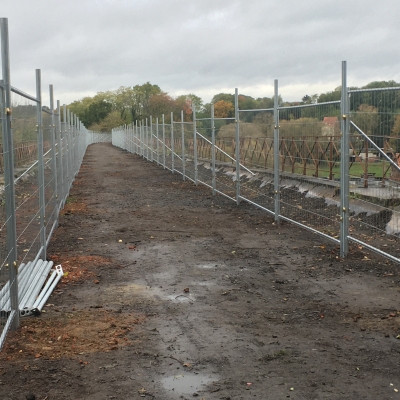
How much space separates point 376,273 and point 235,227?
4160 millimetres

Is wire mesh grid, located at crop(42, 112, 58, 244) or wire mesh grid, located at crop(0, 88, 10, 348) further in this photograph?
wire mesh grid, located at crop(42, 112, 58, 244)

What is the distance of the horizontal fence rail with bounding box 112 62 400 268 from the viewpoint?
7367 mm

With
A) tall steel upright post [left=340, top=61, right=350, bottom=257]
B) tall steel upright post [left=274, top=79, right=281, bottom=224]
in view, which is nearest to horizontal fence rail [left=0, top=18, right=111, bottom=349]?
tall steel upright post [left=340, top=61, right=350, bottom=257]

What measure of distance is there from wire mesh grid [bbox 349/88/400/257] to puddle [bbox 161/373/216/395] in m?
3.78

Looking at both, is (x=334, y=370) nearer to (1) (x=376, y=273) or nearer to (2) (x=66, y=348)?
(2) (x=66, y=348)

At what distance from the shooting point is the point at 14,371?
Result: 4543mm

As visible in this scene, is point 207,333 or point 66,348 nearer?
point 66,348

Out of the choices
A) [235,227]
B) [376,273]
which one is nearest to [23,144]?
[376,273]

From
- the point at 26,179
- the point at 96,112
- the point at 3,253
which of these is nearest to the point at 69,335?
the point at 3,253

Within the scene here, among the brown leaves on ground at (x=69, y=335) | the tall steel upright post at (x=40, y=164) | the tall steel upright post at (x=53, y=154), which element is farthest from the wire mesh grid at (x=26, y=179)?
the tall steel upright post at (x=53, y=154)

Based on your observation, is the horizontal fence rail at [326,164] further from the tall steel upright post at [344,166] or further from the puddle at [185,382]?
the puddle at [185,382]

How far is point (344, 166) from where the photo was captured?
8.18 m

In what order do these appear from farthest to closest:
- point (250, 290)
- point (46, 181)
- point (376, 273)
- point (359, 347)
→ point (46, 181)
point (376, 273)
point (250, 290)
point (359, 347)

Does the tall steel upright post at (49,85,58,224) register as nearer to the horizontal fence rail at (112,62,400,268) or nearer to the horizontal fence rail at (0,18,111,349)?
the horizontal fence rail at (0,18,111,349)
